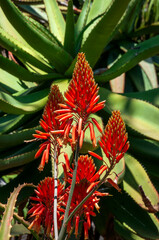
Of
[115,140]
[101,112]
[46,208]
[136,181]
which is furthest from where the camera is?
[101,112]

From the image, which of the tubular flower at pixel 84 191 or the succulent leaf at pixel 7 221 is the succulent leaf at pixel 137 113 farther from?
the succulent leaf at pixel 7 221

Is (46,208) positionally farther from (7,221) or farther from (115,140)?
(115,140)

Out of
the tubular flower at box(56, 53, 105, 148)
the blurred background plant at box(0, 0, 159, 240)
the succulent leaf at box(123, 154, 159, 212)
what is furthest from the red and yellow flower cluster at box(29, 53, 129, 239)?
the succulent leaf at box(123, 154, 159, 212)

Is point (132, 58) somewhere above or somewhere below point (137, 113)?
above

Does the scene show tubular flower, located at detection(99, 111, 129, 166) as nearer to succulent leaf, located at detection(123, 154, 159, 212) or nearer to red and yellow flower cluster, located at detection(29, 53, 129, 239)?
red and yellow flower cluster, located at detection(29, 53, 129, 239)

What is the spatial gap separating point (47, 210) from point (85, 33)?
1089 millimetres

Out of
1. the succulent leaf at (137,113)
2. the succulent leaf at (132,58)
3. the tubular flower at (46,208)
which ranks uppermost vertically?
the succulent leaf at (132,58)

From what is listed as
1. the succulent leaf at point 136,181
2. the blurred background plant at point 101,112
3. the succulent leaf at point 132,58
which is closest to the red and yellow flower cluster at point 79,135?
the blurred background plant at point 101,112

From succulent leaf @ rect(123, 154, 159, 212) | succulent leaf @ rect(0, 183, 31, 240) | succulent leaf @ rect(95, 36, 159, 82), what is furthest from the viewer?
succulent leaf @ rect(95, 36, 159, 82)

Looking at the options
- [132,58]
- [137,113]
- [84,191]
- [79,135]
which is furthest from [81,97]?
[132,58]

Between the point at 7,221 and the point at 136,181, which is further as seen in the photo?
the point at 136,181

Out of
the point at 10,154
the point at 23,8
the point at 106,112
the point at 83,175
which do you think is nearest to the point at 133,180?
the point at 106,112

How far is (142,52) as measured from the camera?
1.47 meters

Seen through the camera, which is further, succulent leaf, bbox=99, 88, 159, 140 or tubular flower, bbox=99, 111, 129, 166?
succulent leaf, bbox=99, 88, 159, 140
